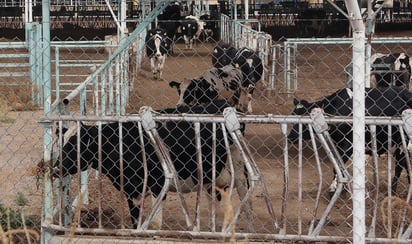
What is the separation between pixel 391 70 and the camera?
44.9 feet

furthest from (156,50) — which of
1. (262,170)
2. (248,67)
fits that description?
(262,170)

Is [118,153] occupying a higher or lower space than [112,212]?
higher

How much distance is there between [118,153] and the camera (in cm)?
746

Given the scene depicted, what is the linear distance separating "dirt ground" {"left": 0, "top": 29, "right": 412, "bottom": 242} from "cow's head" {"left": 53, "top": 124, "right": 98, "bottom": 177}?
61 cm

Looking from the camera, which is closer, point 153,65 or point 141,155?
point 141,155

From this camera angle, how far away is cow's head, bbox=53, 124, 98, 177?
723 centimetres

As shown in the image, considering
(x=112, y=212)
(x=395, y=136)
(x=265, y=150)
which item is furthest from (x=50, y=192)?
(x=265, y=150)

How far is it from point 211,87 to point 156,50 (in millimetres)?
7160

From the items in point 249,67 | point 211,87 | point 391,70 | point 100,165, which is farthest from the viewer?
point 249,67

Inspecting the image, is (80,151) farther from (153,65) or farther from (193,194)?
(153,65)

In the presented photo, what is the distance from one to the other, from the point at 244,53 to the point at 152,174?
9.89 m

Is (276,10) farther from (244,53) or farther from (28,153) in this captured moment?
(28,153)

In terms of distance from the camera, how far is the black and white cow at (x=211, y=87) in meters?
14.2

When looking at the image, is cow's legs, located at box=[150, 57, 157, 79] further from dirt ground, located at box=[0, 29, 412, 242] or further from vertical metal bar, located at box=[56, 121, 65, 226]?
vertical metal bar, located at box=[56, 121, 65, 226]
